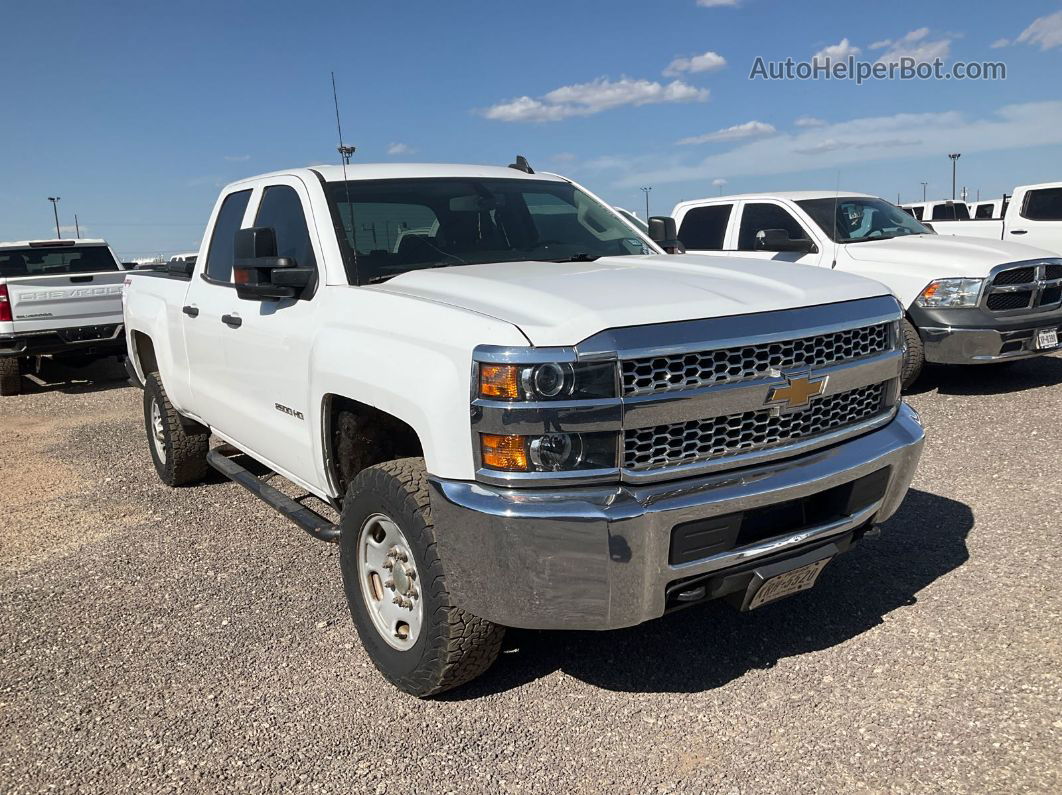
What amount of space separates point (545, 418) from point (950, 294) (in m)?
6.25

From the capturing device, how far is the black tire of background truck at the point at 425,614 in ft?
9.38

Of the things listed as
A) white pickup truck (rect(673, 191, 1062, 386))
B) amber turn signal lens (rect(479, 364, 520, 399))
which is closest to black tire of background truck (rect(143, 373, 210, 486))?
amber turn signal lens (rect(479, 364, 520, 399))

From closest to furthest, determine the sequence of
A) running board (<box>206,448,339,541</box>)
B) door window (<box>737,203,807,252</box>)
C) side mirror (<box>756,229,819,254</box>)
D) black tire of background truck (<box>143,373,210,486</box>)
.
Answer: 1. running board (<box>206,448,339,541</box>)
2. black tire of background truck (<box>143,373,210,486</box>)
3. side mirror (<box>756,229,819,254</box>)
4. door window (<box>737,203,807,252</box>)

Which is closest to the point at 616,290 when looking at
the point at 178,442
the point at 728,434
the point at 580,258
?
the point at 728,434

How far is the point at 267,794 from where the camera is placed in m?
2.74

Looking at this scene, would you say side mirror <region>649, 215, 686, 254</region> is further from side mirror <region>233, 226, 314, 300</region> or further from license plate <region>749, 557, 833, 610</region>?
license plate <region>749, 557, 833, 610</region>

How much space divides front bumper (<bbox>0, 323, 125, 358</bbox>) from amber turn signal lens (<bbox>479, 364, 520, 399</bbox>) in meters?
9.78

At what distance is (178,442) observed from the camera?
585 centimetres

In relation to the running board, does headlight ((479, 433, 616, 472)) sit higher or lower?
higher

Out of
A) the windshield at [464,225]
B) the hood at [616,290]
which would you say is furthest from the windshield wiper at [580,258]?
the hood at [616,290]

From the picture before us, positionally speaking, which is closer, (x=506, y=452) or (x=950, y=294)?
(x=506, y=452)

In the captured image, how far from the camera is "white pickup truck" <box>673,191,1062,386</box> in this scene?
742 centimetres

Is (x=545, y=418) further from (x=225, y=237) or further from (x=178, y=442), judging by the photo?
(x=178, y=442)

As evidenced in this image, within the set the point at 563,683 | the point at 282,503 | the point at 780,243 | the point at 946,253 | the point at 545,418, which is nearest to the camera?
the point at 545,418
